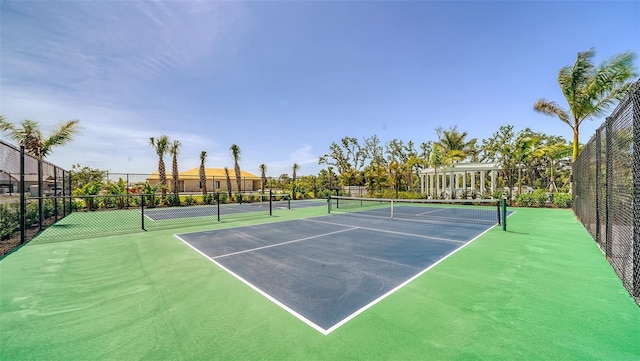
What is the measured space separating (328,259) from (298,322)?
2764mm

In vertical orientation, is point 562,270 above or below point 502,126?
below

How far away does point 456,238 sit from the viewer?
8070mm

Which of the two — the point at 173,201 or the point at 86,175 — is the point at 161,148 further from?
the point at 86,175

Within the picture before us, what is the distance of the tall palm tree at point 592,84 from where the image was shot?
14.3 metres

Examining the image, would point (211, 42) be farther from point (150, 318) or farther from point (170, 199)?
point (170, 199)

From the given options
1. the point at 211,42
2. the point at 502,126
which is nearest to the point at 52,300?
the point at 211,42

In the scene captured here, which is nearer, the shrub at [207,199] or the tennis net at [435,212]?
the tennis net at [435,212]

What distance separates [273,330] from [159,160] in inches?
996

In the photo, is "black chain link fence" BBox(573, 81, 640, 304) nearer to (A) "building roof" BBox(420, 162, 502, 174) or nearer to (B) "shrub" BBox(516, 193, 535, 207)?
(B) "shrub" BBox(516, 193, 535, 207)

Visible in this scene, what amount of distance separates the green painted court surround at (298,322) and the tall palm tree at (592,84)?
15185mm

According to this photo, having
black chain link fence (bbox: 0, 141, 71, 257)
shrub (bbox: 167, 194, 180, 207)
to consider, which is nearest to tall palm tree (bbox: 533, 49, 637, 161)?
black chain link fence (bbox: 0, 141, 71, 257)

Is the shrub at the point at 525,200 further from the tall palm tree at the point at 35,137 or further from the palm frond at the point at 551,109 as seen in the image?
the tall palm tree at the point at 35,137

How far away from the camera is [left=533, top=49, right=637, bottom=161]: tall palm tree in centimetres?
1434

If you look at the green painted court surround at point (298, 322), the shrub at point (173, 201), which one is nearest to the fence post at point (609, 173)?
the green painted court surround at point (298, 322)
